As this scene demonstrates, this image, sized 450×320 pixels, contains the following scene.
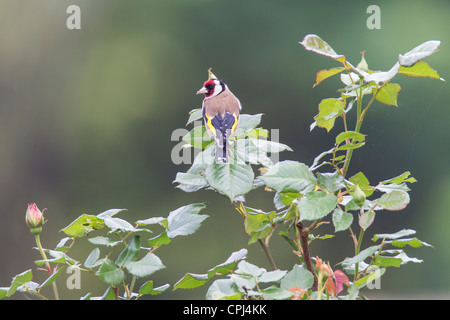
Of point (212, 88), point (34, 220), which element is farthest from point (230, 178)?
point (212, 88)

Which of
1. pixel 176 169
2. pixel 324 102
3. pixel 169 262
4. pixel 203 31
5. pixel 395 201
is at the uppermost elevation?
pixel 203 31

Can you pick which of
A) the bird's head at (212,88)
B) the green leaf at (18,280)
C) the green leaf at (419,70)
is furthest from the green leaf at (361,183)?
the bird's head at (212,88)

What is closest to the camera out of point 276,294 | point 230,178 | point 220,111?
point 276,294

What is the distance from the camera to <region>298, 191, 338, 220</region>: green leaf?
504 mm

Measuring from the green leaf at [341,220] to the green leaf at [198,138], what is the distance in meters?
0.17

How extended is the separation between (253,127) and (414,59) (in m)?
0.21

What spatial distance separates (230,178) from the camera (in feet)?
1.89

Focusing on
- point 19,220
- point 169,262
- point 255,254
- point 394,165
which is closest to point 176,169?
point 169,262

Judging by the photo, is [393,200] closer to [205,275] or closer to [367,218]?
[367,218]

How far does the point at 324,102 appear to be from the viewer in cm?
63

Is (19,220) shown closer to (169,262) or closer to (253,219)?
(169,262)

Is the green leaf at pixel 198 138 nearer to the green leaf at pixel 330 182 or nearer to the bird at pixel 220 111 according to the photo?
the bird at pixel 220 111

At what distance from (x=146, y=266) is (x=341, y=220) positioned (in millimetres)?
199

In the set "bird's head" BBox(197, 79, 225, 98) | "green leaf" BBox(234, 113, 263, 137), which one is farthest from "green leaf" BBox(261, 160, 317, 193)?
"bird's head" BBox(197, 79, 225, 98)
